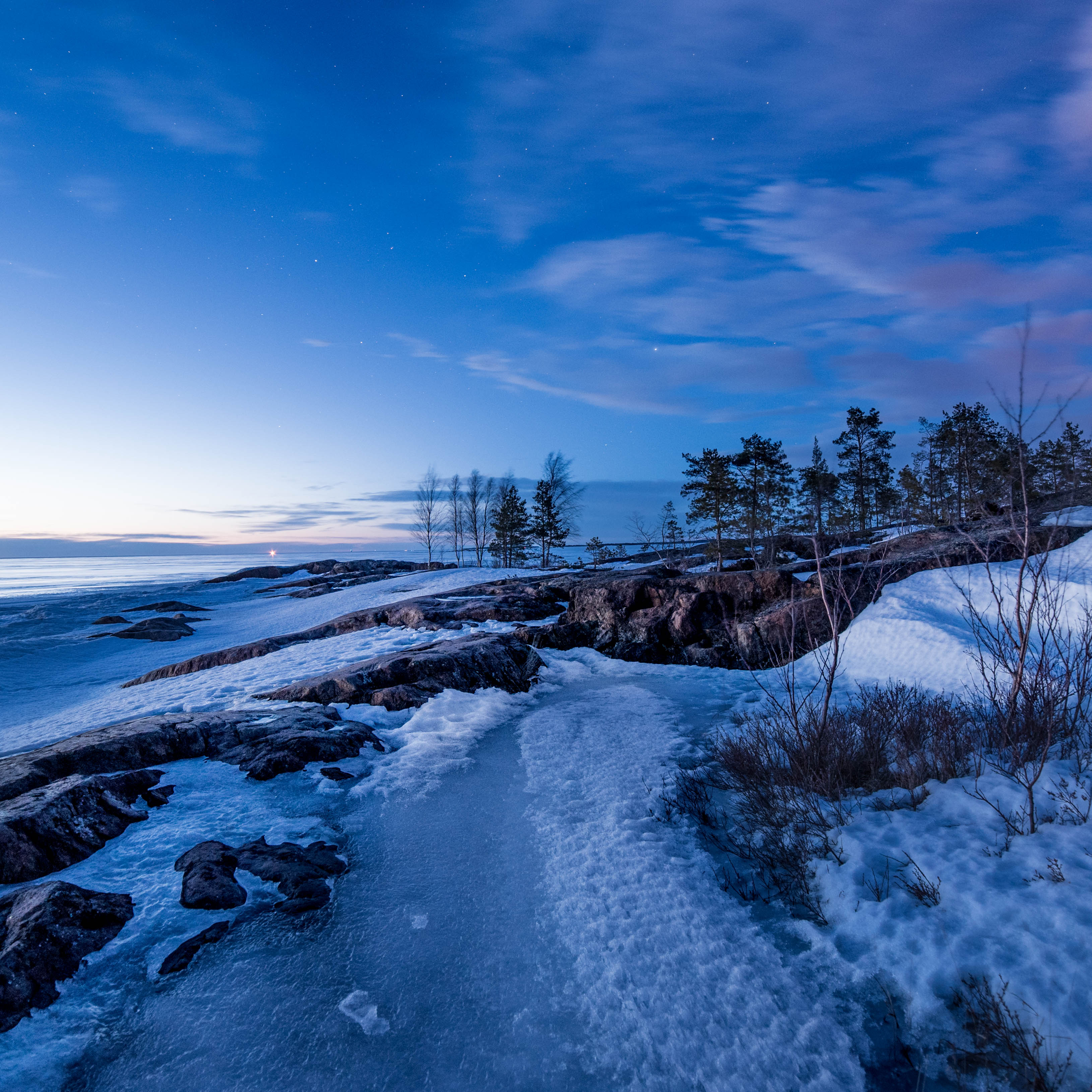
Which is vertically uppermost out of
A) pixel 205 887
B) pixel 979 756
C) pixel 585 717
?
pixel 979 756

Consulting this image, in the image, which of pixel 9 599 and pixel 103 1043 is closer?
pixel 103 1043

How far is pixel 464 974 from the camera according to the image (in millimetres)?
3711

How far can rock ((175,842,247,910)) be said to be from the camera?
4230mm

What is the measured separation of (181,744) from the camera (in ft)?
23.2

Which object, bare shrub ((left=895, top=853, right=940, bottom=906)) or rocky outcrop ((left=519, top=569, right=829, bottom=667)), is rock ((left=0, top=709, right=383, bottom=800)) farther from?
rocky outcrop ((left=519, top=569, right=829, bottom=667))

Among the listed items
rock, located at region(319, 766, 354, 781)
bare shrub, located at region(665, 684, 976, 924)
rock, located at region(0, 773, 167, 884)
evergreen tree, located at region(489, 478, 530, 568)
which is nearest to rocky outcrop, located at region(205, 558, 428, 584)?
evergreen tree, located at region(489, 478, 530, 568)

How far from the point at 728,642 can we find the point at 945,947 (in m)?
11.2

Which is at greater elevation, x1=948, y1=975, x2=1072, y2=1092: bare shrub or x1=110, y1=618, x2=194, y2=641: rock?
x1=948, y1=975, x2=1072, y2=1092: bare shrub

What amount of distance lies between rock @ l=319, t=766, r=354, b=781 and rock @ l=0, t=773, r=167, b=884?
167 cm

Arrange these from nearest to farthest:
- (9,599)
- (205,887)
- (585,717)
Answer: (205,887) < (585,717) < (9,599)

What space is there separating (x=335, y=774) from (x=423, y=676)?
3913 millimetres

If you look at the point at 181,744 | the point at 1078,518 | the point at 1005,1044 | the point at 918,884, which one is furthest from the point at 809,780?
the point at 1078,518

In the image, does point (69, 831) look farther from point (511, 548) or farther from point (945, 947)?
point (511, 548)

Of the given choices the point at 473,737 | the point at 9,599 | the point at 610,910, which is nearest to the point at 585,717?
the point at 473,737
